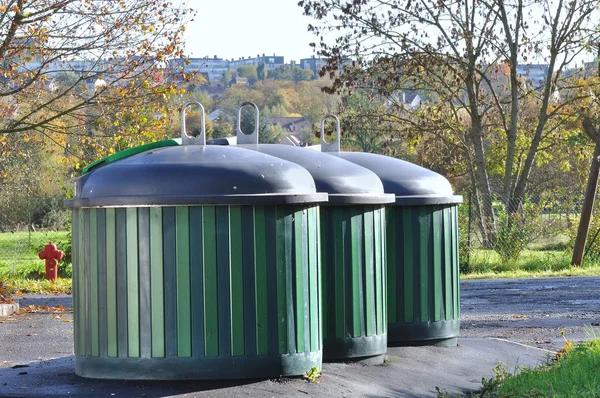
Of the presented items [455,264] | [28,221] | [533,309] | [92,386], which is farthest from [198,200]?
[28,221]

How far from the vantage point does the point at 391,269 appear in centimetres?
848

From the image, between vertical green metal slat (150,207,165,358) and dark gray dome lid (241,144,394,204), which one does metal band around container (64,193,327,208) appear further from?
dark gray dome lid (241,144,394,204)

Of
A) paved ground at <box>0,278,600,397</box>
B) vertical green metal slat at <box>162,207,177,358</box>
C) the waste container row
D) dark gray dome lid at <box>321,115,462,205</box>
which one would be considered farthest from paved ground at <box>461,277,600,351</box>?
vertical green metal slat at <box>162,207,177,358</box>

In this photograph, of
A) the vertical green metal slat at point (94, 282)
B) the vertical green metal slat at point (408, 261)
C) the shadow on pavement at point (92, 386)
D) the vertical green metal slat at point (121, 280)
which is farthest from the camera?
the vertical green metal slat at point (408, 261)

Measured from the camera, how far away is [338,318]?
7336 mm

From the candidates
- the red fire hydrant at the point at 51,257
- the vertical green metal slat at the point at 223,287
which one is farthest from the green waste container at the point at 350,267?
the red fire hydrant at the point at 51,257

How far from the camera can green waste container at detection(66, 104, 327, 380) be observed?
6.10 meters

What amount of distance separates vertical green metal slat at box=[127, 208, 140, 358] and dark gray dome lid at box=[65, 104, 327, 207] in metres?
0.14

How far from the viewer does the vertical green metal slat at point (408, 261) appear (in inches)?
331

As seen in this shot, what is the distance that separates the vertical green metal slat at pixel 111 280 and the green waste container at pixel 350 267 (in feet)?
5.13

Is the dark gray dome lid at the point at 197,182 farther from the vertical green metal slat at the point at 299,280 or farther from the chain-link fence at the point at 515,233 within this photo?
the chain-link fence at the point at 515,233

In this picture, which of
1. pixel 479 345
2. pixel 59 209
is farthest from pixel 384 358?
pixel 59 209

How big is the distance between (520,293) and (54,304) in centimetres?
701

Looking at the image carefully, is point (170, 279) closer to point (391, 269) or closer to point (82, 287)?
point (82, 287)
